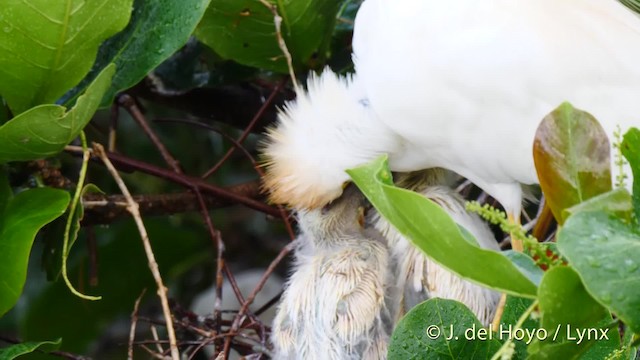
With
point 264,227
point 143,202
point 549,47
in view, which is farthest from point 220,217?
point 549,47

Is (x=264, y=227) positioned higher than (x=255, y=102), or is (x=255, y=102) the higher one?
(x=255, y=102)

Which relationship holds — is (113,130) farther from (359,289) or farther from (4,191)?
(359,289)

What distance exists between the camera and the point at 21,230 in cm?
101

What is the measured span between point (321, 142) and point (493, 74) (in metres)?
0.25

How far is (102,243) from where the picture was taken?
65.5 inches

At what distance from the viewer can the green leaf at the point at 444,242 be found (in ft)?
2.08

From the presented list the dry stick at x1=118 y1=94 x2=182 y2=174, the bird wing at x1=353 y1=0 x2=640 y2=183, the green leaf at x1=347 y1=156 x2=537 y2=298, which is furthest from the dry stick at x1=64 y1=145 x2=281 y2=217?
the green leaf at x1=347 y1=156 x2=537 y2=298

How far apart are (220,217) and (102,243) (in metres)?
0.26

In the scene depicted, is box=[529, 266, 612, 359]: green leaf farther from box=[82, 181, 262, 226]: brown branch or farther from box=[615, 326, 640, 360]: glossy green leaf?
box=[82, 181, 262, 226]: brown branch

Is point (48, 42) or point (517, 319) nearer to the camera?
point (517, 319)

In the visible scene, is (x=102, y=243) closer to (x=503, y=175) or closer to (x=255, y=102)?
(x=255, y=102)

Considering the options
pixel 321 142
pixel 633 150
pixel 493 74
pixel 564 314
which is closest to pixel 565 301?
pixel 564 314

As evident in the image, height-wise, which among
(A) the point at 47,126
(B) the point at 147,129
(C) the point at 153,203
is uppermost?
(A) the point at 47,126

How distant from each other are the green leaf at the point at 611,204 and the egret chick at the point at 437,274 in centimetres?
35
